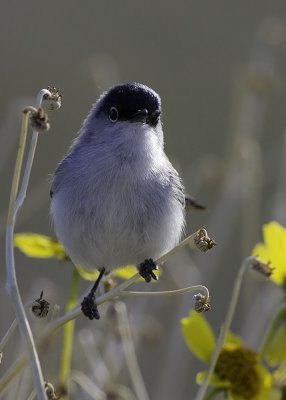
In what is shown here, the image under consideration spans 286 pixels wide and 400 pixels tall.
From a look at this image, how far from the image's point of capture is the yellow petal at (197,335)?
2.25 meters

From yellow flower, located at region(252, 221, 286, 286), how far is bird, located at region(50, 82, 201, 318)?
472mm

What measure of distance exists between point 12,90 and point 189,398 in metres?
3.80

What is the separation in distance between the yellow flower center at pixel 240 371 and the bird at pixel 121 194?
53 centimetres

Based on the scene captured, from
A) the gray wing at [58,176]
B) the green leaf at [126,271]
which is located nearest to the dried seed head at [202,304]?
the green leaf at [126,271]

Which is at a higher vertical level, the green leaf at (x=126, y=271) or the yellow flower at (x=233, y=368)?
the yellow flower at (x=233, y=368)

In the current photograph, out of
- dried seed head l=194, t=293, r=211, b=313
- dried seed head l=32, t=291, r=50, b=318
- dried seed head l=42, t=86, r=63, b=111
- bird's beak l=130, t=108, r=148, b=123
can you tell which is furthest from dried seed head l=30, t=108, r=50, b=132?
bird's beak l=130, t=108, r=148, b=123

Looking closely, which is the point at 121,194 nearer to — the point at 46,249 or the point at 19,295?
the point at 46,249

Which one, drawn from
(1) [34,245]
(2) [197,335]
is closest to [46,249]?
(1) [34,245]

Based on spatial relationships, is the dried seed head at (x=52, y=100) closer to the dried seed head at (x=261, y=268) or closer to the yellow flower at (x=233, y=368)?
the dried seed head at (x=261, y=268)

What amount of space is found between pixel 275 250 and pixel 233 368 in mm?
354

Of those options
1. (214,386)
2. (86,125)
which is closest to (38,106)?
(214,386)

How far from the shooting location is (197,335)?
2.26m

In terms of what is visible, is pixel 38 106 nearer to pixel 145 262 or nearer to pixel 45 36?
pixel 145 262

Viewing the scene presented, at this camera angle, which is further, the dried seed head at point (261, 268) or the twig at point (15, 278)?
the dried seed head at point (261, 268)
